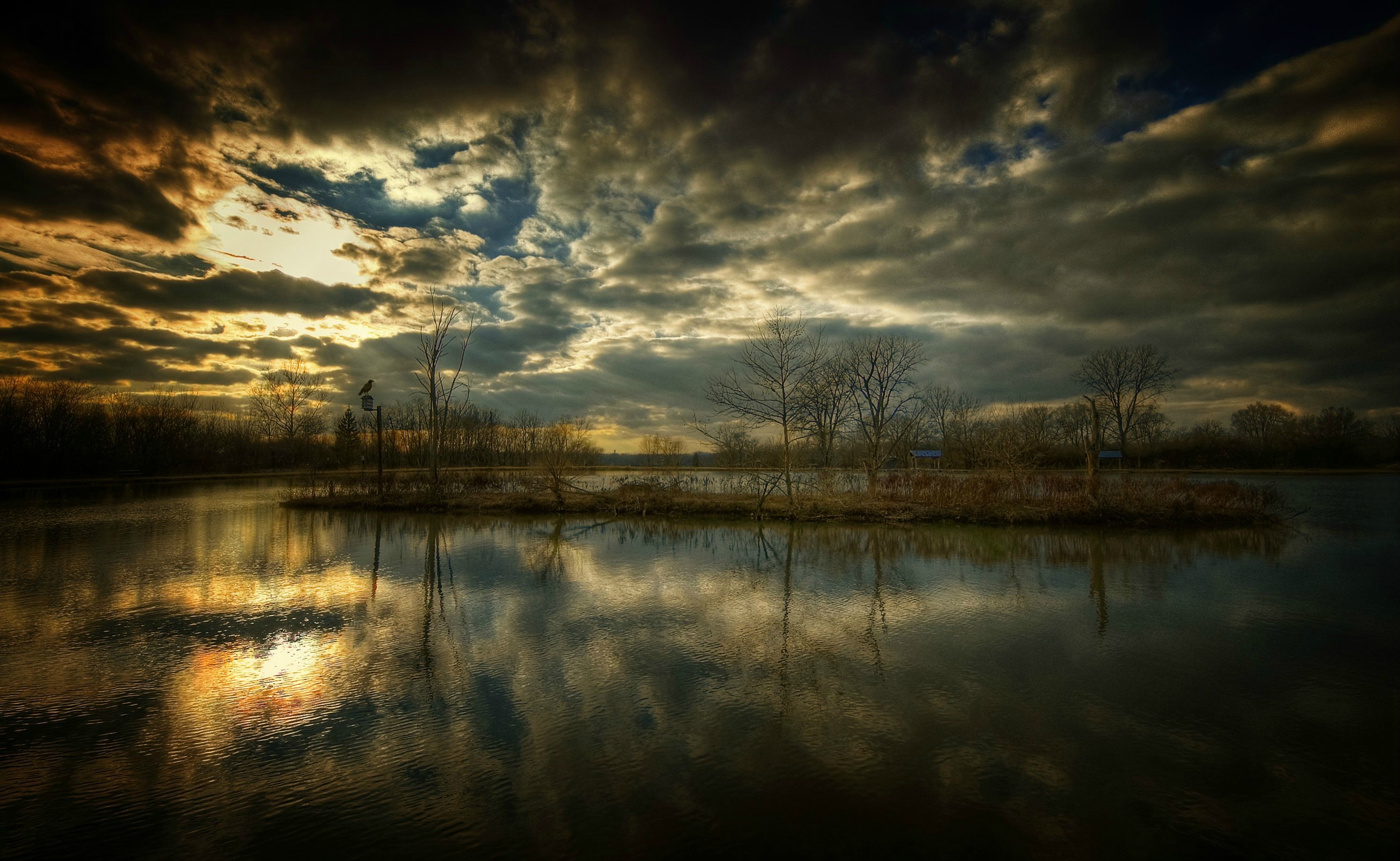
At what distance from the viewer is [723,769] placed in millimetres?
4016

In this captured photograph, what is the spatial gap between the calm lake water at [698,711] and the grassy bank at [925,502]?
6846 millimetres

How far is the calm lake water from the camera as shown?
3.42 m

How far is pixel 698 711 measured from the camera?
196 inches

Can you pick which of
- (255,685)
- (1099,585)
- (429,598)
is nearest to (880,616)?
(1099,585)

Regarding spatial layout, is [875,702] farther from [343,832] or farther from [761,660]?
[343,832]

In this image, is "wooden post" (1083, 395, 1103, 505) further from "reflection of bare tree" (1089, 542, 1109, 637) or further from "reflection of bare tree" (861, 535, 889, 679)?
"reflection of bare tree" (861, 535, 889, 679)

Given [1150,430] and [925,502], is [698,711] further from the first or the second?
[1150,430]

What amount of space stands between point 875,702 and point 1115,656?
327 centimetres

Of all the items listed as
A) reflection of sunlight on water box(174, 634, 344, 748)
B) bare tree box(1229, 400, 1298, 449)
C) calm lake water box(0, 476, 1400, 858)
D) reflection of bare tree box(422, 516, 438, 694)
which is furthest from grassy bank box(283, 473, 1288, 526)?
bare tree box(1229, 400, 1298, 449)

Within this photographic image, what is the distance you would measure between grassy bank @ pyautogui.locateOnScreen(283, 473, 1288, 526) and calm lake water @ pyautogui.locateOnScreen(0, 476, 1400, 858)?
6.85 metres

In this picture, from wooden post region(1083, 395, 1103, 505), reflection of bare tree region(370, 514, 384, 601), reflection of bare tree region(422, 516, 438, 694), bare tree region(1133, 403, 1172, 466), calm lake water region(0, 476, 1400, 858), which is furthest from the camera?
bare tree region(1133, 403, 1172, 466)

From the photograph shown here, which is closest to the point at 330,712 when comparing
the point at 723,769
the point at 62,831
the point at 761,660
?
the point at 62,831

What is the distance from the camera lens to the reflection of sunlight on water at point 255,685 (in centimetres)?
484

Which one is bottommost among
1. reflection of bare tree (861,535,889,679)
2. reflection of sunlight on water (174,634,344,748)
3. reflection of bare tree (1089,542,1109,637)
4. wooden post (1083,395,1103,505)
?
reflection of bare tree (1089,542,1109,637)
